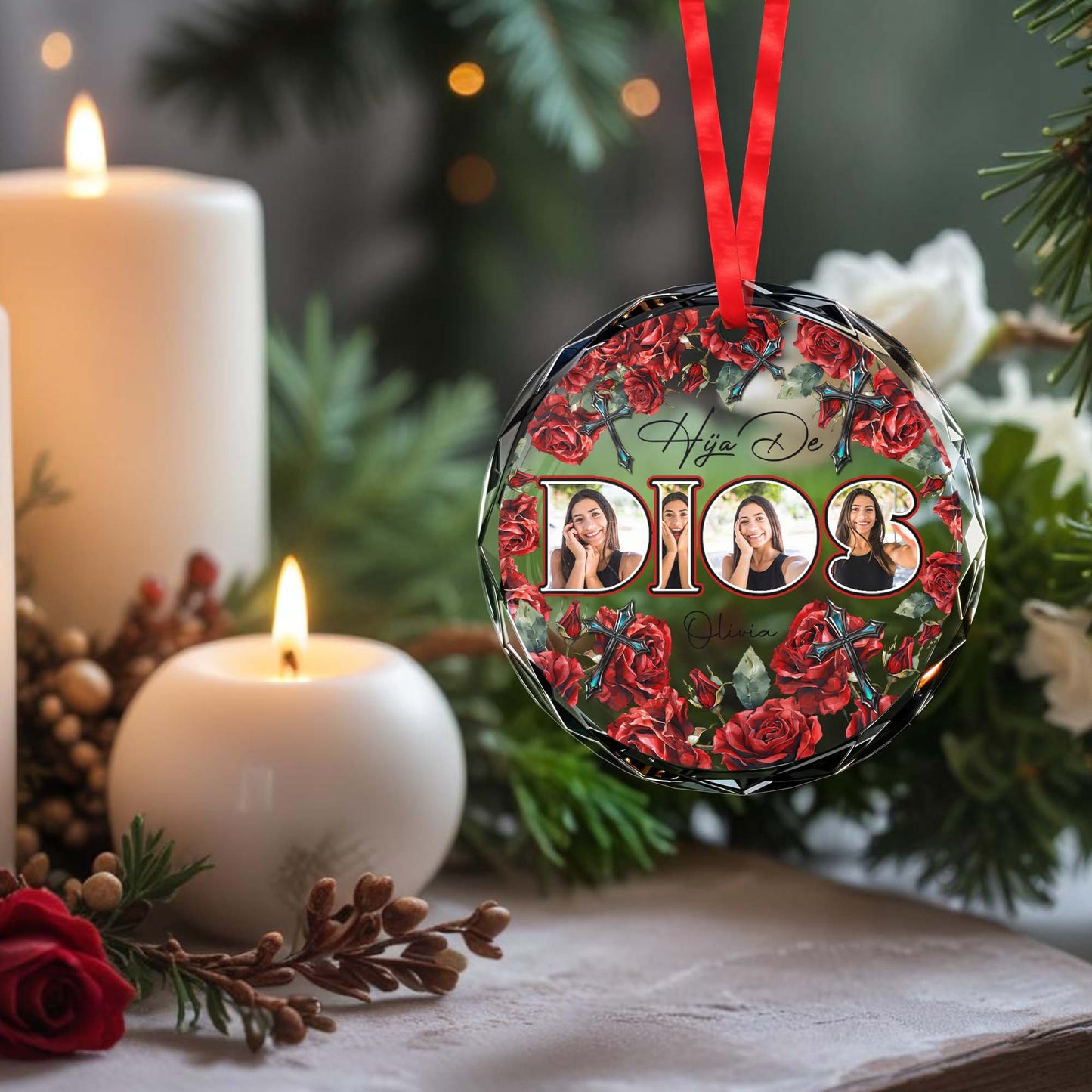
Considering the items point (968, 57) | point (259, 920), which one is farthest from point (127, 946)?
point (968, 57)

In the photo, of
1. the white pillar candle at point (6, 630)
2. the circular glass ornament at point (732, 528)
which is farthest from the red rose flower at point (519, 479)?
the white pillar candle at point (6, 630)

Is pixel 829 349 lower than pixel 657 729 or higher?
higher

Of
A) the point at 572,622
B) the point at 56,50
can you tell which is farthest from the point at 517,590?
the point at 56,50

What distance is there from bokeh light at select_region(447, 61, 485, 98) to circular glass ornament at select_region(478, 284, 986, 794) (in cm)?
49

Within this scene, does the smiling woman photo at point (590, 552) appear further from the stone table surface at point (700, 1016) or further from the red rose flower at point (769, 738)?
the stone table surface at point (700, 1016)

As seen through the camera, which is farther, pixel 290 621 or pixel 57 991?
pixel 290 621

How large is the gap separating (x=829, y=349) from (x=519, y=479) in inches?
4.1

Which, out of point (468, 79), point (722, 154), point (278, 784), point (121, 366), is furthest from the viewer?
point (468, 79)

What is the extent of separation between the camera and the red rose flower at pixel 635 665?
435mm

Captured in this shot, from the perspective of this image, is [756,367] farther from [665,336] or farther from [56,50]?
[56,50]

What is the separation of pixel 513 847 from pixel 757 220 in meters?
0.33

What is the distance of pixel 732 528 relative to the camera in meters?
0.42

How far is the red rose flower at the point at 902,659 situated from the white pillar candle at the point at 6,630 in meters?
0.33

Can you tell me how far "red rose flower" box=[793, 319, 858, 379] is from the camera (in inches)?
16.7
